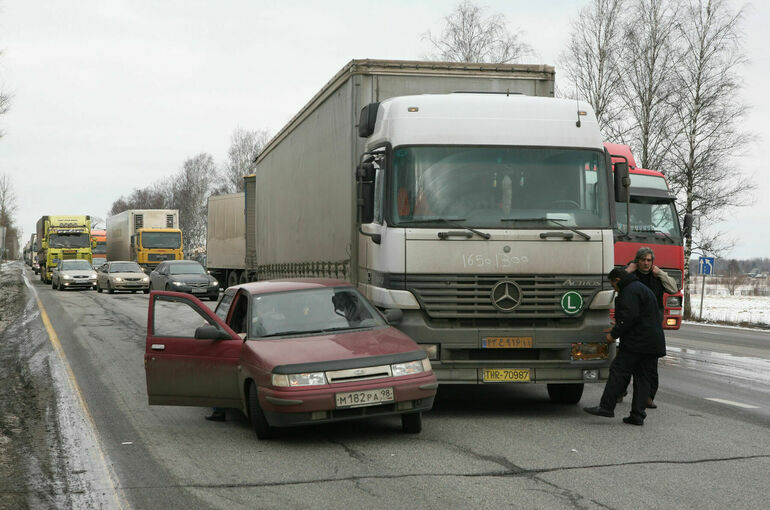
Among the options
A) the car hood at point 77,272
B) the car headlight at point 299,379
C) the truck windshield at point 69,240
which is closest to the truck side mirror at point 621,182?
the car headlight at point 299,379

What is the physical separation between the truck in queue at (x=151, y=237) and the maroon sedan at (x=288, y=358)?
135 ft

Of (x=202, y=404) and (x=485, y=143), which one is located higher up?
(x=485, y=143)

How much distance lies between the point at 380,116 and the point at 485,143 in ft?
3.77

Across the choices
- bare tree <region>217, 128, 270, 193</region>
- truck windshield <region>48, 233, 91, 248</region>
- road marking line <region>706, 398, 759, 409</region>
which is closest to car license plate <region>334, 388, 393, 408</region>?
road marking line <region>706, 398, 759, 409</region>

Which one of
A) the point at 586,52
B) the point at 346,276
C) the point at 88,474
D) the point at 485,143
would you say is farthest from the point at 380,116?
the point at 586,52

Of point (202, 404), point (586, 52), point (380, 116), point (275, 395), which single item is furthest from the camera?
point (586, 52)

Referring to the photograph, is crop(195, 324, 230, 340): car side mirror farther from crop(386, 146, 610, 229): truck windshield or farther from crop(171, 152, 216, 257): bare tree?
crop(171, 152, 216, 257): bare tree

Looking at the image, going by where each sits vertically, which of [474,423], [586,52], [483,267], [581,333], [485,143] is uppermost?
[586,52]

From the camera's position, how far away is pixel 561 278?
29.2ft

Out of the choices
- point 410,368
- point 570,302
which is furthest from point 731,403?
point 410,368

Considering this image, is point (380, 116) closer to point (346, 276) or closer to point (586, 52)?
point (346, 276)

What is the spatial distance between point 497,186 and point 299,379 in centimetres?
294

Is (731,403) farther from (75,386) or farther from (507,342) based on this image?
(75,386)

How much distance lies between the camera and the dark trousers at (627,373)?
28.9 ft
